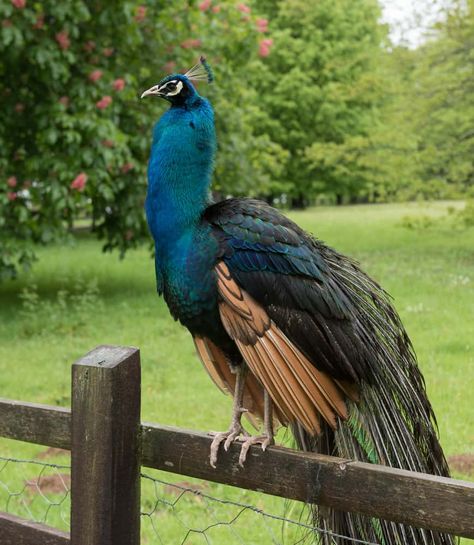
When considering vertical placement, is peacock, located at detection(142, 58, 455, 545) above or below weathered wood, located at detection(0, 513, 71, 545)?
above

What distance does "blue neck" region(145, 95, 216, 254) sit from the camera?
269cm

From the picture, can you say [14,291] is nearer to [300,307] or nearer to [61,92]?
[61,92]

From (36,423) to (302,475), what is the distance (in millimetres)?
855

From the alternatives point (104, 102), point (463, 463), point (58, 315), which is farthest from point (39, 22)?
point (463, 463)

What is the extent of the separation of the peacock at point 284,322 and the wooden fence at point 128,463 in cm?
8

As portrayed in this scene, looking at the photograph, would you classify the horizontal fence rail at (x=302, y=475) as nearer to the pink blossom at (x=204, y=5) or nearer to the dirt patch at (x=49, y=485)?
the dirt patch at (x=49, y=485)

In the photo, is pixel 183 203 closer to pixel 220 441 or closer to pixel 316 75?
pixel 220 441

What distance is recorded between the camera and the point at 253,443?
2311 millimetres

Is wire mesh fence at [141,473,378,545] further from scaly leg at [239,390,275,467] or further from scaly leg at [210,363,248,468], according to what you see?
scaly leg at [239,390,275,467]

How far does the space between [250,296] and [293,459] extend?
56cm

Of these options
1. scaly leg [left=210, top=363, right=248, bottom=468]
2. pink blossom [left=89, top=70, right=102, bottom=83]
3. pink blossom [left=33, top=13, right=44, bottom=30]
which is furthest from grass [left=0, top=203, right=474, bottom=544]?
pink blossom [left=33, top=13, right=44, bottom=30]

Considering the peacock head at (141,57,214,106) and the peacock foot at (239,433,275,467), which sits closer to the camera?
the peacock foot at (239,433,275,467)

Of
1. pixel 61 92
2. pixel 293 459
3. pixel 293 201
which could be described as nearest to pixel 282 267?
pixel 293 459

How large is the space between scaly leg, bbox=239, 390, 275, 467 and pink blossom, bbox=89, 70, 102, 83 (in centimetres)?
812
